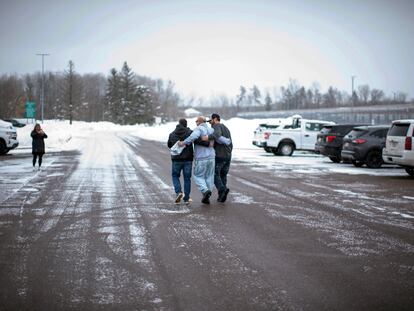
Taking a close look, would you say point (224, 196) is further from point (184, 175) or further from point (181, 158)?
point (181, 158)

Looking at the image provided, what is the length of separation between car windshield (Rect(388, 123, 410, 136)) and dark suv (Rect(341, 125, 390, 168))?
3.33 meters

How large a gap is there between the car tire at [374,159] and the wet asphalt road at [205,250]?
754 centimetres

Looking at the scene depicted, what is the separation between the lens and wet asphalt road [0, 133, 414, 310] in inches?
200

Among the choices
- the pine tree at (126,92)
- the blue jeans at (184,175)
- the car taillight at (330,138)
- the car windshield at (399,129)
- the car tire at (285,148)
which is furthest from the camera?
the pine tree at (126,92)

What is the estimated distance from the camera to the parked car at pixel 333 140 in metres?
23.0

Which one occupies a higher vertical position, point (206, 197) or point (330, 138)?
point (330, 138)

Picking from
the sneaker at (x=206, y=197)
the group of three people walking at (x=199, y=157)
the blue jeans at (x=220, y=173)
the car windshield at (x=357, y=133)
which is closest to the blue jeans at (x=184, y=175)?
the group of three people walking at (x=199, y=157)

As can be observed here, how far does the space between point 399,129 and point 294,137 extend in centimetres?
1083

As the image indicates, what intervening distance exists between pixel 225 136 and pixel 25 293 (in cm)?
718

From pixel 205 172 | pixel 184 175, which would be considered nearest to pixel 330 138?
pixel 205 172

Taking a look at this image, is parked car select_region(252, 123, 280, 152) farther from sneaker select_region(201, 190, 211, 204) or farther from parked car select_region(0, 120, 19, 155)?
sneaker select_region(201, 190, 211, 204)

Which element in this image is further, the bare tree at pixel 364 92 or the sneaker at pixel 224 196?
the bare tree at pixel 364 92

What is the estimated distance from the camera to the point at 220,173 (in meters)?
11.8

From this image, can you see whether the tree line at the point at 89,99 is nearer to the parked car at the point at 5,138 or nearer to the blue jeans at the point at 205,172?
the parked car at the point at 5,138
